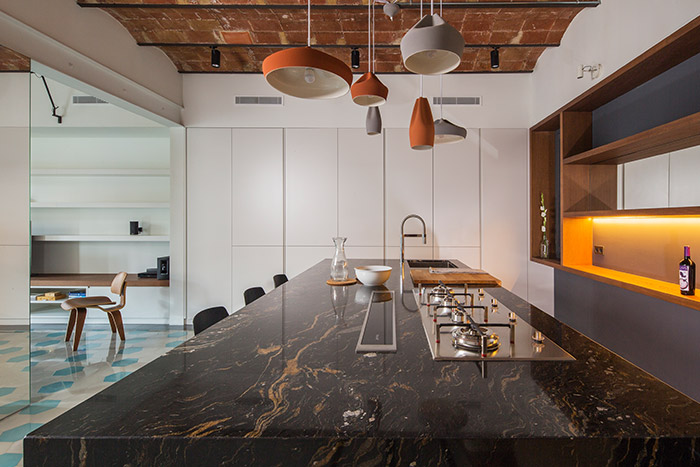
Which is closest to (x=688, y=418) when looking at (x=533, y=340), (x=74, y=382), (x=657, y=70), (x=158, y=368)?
(x=533, y=340)

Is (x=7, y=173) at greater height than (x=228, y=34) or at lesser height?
lesser

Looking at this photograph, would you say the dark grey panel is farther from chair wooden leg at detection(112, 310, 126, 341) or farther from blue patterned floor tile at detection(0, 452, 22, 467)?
chair wooden leg at detection(112, 310, 126, 341)

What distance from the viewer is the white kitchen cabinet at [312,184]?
464cm

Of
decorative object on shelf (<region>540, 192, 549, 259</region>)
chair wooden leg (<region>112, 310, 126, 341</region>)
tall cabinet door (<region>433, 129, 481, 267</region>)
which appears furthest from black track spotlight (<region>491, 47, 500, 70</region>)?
chair wooden leg (<region>112, 310, 126, 341</region>)

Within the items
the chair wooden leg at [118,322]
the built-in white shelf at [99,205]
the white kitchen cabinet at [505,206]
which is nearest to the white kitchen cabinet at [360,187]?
the white kitchen cabinet at [505,206]

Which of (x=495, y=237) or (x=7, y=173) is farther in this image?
(x=495, y=237)

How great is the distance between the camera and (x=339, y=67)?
1.51 m

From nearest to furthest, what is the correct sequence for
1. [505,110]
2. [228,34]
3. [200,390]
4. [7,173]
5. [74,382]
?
[200,390]
[7,173]
[74,382]
[228,34]
[505,110]

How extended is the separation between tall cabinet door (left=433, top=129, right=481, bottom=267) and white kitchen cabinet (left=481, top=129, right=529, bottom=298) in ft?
0.33

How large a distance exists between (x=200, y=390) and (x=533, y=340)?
981 mm

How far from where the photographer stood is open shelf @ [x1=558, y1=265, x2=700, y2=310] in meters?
2.08

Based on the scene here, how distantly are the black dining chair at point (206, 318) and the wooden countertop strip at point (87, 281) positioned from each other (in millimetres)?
3215

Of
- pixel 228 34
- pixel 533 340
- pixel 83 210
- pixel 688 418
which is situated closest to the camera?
pixel 688 418

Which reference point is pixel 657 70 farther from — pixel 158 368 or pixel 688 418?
pixel 158 368
